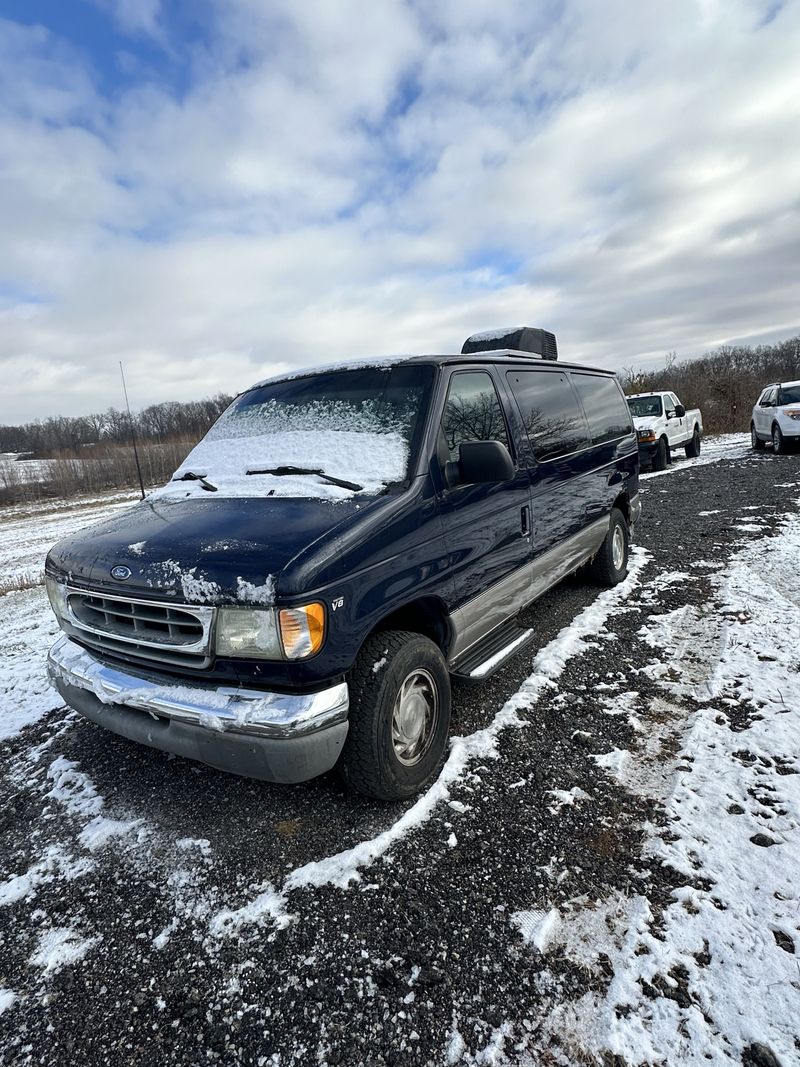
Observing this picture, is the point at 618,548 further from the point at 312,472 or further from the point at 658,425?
the point at 658,425

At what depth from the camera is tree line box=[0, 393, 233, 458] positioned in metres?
47.0

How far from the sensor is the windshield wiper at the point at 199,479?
3.20 m

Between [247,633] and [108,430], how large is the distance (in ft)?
194

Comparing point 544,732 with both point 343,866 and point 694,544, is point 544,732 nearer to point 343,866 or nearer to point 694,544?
point 343,866

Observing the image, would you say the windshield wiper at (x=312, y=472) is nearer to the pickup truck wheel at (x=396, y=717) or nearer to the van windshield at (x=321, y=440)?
the van windshield at (x=321, y=440)

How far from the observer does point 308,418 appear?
11.3 feet

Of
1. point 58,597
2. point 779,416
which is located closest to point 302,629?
point 58,597

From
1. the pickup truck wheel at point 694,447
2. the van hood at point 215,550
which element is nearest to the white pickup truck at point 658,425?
the pickup truck wheel at point 694,447

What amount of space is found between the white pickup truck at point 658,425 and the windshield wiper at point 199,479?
12924mm

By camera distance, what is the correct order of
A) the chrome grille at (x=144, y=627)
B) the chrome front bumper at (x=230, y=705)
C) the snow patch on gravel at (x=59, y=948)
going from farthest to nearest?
the chrome grille at (x=144, y=627), the chrome front bumper at (x=230, y=705), the snow patch on gravel at (x=59, y=948)

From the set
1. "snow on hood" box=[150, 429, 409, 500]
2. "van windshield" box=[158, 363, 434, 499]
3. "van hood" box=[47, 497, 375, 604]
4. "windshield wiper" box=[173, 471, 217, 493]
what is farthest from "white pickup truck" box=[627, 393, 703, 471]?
"van hood" box=[47, 497, 375, 604]

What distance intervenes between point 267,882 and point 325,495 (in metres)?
1.70

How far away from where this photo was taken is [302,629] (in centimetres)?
219

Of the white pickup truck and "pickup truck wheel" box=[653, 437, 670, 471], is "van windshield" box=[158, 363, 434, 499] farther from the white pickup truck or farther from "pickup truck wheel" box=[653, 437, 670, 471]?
Result: "pickup truck wheel" box=[653, 437, 670, 471]
